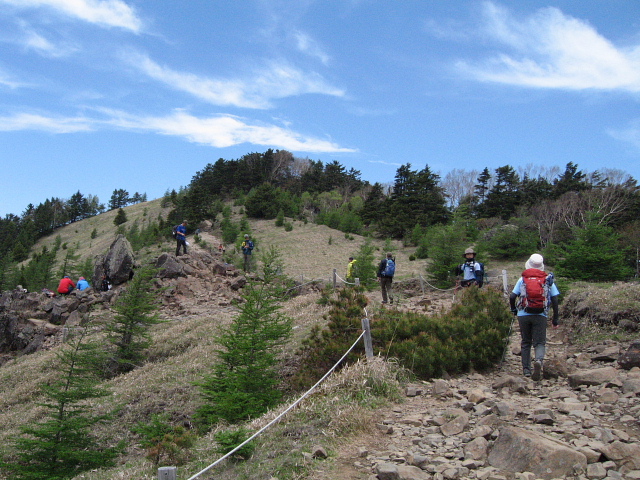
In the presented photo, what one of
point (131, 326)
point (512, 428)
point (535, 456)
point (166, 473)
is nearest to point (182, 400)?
point (131, 326)

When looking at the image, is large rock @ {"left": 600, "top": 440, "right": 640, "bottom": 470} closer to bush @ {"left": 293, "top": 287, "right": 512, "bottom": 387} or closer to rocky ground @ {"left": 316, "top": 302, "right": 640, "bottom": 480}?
rocky ground @ {"left": 316, "top": 302, "right": 640, "bottom": 480}

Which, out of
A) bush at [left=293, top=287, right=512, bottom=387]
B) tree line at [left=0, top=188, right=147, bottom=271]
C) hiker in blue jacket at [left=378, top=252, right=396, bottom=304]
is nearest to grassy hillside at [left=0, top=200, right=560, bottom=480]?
bush at [left=293, top=287, right=512, bottom=387]

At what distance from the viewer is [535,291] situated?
6477 mm

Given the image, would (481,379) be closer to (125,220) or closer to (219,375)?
(219,375)

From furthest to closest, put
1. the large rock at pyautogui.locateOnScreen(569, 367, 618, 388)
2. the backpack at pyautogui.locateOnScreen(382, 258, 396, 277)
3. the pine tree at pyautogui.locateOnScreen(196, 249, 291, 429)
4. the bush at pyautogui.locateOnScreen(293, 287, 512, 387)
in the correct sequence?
the backpack at pyautogui.locateOnScreen(382, 258, 396, 277) < the bush at pyautogui.locateOnScreen(293, 287, 512, 387) < the pine tree at pyautogui.locateOnScreen(196, 249, 291, 429) < the large rock at pyautogui.locateOnScreen(569, 367, 618, 388)

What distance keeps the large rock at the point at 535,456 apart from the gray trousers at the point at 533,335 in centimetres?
272

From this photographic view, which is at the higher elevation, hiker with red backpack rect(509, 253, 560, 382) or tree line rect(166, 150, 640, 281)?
tree line rect(166, 150, 640, 281)

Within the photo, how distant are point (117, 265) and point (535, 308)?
1802 centimetres

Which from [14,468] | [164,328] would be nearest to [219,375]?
[14,468]

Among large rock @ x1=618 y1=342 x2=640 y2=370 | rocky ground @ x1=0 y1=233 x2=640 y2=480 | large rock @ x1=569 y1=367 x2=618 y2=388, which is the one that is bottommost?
rocky ground @ x1=0 y1=233 x2=640 y2=480

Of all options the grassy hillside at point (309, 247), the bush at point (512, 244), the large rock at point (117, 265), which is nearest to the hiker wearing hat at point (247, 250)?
the large rock at point (117, 265)

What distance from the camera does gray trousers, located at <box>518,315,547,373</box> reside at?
6539 mm

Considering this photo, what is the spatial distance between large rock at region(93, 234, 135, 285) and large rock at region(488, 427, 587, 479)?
19.0 m

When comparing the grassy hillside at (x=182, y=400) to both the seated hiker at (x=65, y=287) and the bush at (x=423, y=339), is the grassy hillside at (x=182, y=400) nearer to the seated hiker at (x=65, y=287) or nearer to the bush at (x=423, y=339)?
the bush at (x=423, y=339)
